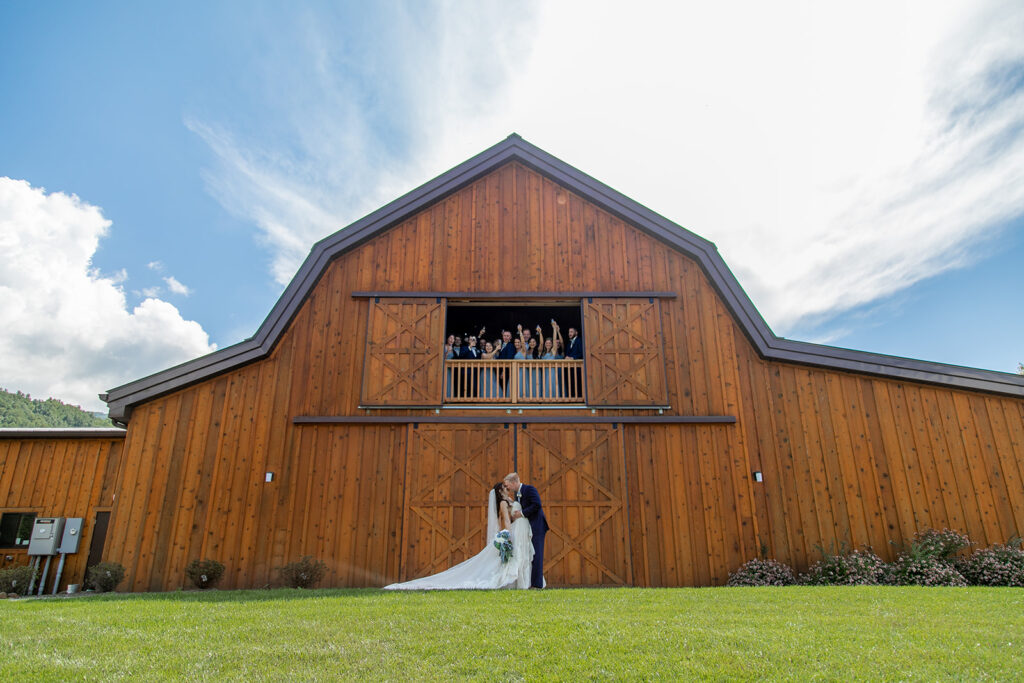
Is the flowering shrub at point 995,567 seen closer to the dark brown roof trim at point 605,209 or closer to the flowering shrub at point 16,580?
the dark brown roof trim at point 605,209

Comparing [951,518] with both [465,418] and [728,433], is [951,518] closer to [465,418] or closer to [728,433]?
[728,433]

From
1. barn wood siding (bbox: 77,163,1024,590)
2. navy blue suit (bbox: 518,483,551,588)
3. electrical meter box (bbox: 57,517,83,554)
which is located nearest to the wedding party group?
barn wood siding (bbox: 77,163,1024,590)

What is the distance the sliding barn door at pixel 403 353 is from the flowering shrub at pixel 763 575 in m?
5.83

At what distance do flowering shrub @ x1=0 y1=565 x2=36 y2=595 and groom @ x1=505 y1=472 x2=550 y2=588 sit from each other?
8.93 metres

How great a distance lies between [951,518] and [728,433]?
3.76 meters

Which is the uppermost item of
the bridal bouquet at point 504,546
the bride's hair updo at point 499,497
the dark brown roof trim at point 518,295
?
the dark brown roof trim at point 518,295

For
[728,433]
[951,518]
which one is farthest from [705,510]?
[951,518]

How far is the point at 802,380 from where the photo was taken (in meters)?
11.4

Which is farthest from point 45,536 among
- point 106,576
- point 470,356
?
point 470,356

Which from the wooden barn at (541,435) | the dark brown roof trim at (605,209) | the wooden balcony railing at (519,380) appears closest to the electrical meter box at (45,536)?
the wooden barn at (541,435)

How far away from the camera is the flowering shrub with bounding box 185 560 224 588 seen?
9.92m

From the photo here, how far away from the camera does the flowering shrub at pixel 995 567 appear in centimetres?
963

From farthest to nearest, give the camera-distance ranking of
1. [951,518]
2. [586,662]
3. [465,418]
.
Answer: [465,418]
[951,518]
[586,662]

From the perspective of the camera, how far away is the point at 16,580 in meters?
11.0
